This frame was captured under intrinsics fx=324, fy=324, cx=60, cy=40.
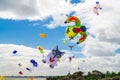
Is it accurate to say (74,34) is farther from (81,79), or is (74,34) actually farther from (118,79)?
(81,79)

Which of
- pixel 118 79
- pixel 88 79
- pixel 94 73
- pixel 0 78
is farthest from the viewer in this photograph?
pixel 94 73

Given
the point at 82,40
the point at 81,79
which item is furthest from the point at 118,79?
the point at 81,79

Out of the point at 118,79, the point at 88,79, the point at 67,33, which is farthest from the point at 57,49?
the point at 88,79

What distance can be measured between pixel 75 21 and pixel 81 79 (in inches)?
2180

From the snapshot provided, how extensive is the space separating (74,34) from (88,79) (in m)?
50.6

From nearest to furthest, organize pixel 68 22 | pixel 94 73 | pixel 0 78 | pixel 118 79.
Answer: pixel 0 78 → pixel 68 22 → pixel 118 79 → pixel 94 73

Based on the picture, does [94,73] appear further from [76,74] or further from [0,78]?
[0,78]

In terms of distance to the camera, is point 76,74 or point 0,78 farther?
point 76,74

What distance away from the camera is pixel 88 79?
101 meters

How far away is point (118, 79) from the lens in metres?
73.9

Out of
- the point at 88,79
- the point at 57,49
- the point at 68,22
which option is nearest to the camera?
the point at 68,22

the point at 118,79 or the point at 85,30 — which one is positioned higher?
the point at 85,30

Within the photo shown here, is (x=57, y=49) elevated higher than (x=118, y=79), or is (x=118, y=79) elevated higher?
(x=57, y=49)

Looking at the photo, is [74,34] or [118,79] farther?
[118,79]
